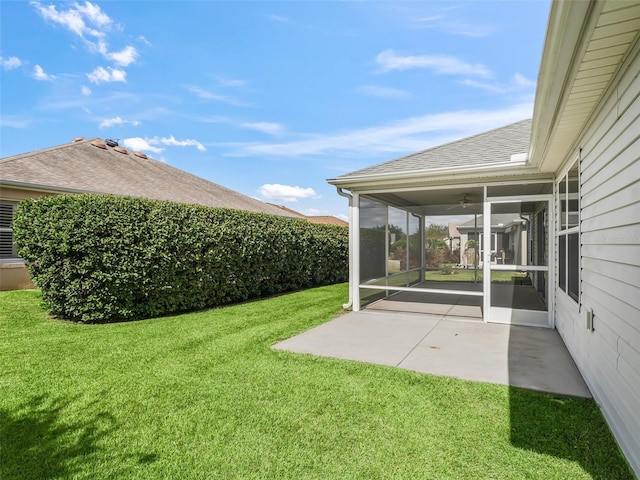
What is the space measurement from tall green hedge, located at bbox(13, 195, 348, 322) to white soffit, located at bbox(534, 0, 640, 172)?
6335 millimetres

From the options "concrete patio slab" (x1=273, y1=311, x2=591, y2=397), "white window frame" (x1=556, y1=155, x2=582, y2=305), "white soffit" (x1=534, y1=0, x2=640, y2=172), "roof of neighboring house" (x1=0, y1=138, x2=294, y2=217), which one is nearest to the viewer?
"white soffit" (x1=534, y1=0, x2=640, y2=172)

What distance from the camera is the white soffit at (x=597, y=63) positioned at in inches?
78.1

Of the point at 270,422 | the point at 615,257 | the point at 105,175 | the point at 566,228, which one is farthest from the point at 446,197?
the point at 105,175

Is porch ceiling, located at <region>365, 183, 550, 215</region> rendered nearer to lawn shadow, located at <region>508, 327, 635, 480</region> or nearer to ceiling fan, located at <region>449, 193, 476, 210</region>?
ceiling fan, located at <region>449, 193, 476, 210</region>

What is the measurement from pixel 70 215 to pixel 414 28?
298 inches

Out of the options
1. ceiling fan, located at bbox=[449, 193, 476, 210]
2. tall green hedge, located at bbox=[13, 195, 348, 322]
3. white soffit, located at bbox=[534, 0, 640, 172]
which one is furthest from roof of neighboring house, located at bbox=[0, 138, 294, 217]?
white soffit, located at bbox=[534, 0, 640, 172]

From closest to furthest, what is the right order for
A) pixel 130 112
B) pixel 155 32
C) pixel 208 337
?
pixel 208 337 → pixel 155 32 → pixel 130 112

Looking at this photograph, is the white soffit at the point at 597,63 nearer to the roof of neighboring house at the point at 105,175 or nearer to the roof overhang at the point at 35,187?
the roof overhang at the point at 35,187

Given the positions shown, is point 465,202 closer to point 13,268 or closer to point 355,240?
point 355,240

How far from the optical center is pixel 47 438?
276 centimetres

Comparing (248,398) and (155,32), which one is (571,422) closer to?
(248,398)

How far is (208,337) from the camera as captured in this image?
18.6 ft

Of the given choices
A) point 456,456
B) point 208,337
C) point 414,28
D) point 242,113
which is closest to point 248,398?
point 456,456

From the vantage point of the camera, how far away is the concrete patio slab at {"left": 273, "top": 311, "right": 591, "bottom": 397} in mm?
4012
